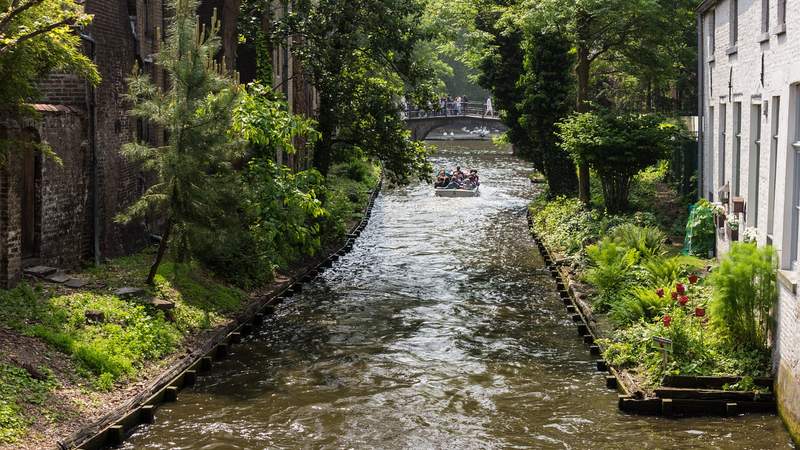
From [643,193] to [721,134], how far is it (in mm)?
8893

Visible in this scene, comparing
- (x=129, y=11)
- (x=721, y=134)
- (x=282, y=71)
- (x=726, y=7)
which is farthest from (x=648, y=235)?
(x=282, y=71)

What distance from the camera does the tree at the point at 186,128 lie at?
18188 millimetres

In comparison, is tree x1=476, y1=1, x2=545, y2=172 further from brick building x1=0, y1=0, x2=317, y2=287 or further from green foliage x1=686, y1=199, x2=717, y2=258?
green foliage x1=686, y1=199, x2=717, y2=258

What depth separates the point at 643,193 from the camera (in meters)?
32.0

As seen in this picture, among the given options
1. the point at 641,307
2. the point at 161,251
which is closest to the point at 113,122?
the point at 161,251

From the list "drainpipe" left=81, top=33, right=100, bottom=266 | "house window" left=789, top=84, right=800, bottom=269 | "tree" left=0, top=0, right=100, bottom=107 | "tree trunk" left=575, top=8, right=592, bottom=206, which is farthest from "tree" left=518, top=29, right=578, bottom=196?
"tree" left=0, top=0, right=100, bottom=107

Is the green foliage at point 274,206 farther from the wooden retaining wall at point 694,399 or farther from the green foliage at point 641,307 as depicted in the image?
the wooden retaining wall at point 694,399

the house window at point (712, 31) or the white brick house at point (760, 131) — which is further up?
the house window at point (712, 31)

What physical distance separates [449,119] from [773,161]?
69.5 m

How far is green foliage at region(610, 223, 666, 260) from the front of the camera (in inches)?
890

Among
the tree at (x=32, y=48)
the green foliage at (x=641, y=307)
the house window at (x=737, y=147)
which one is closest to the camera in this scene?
the tree at (x=32, y=48)

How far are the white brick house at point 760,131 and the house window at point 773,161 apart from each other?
2 cm

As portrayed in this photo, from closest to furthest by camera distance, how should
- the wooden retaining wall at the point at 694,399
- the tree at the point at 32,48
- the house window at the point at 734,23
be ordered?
the tree at the point at 32,48 < the wooden retaining wall at the point at 694,399 < the house window at the point at 734,23

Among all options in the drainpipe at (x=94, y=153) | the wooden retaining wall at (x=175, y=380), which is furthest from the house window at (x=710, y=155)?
the drainpipe at (x=94, y=153)
